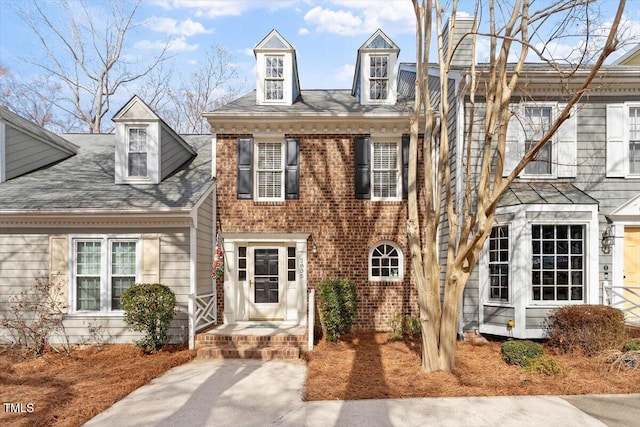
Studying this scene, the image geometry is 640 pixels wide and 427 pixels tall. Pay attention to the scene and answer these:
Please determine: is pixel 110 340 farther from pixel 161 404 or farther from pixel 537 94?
pixel 537 94

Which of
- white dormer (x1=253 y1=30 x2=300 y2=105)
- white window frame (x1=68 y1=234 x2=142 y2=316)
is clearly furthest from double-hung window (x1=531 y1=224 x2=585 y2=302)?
white window frame (x1=68 y1=234 x2=142 y2=316)

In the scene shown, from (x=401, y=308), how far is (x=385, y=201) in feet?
8.82

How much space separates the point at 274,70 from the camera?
10.8m

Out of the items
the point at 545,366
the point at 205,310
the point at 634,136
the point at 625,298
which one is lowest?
the point at 545,366

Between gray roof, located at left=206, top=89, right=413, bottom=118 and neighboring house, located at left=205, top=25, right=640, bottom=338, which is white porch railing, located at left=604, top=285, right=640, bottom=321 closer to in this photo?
neighboring house, located at left=205, top=25, right=640, bottom=338

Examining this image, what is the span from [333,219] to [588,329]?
5.67 metres

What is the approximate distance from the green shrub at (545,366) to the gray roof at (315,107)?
5696 mm

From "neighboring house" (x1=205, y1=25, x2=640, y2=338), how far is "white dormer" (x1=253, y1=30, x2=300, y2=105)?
29 mm

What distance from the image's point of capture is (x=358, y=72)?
11562 mm

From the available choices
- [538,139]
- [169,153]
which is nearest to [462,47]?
[538,139]

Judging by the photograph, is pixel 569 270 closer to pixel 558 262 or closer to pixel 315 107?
pixel 558 262

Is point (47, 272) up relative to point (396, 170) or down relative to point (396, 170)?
down

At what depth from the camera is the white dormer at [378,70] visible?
10.7 m

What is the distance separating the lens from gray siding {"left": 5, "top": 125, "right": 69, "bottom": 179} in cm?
1005
